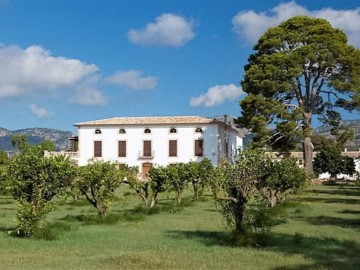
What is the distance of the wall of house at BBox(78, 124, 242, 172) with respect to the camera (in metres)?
59.8

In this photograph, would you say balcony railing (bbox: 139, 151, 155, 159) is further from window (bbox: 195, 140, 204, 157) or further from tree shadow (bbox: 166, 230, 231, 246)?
tree shadow (bbox: 166, 230, 231, 246)

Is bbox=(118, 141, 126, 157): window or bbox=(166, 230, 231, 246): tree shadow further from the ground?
bbox=(118, 141, 126, 157): window

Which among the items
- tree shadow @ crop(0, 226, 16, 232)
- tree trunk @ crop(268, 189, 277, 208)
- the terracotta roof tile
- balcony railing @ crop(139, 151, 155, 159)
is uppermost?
the terracotta roof tile

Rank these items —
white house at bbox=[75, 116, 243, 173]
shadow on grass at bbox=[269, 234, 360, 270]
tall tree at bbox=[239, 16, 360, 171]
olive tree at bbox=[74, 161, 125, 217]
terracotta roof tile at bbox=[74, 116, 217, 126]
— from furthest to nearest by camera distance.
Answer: terracotta roof tile at bbox=[74, 116, 217, 126]
white house at bbox=[75, 116, 243, 173]
tall tree at bbox=[239, 16, 360, 171]
olive tree at bbox=[74, 161, 125, 217]
shadow on grass at bbox=[269, 234, 360, 270]

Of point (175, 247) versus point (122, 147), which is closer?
point (175, 247)

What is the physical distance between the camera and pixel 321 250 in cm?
1143

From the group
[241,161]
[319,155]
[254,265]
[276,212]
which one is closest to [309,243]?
[241,161]

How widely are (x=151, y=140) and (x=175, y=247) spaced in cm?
4977

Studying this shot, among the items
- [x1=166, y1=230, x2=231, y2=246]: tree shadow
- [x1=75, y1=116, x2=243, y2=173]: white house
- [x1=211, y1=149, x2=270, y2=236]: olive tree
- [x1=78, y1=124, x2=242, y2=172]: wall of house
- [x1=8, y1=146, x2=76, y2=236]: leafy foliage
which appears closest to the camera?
[x1=166, y1=230, x2=231, y2=246]: tree shadow

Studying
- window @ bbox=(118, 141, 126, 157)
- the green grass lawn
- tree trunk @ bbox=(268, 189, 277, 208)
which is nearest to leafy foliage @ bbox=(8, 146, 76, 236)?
the green grass lawn

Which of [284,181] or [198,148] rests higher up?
[198,148]

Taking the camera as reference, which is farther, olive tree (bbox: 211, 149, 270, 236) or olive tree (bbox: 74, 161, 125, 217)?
olive tree (bbox: 74, 161, 125, 217)

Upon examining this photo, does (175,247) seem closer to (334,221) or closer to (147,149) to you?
(334,221)

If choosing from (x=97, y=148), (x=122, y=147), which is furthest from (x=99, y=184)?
(x=97, y=148)
